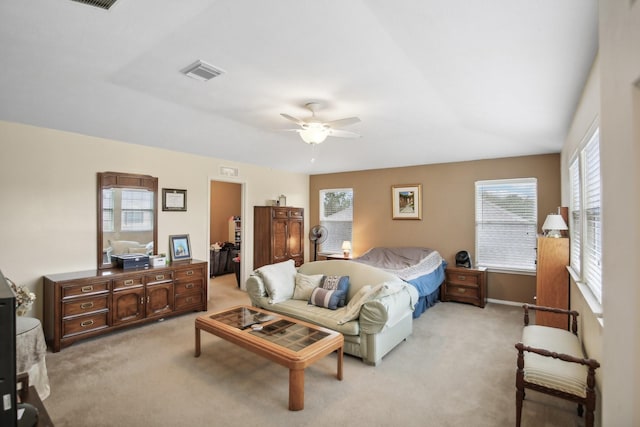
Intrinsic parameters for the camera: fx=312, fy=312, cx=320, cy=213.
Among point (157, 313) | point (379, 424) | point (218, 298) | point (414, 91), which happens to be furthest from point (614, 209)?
point (218, 298)

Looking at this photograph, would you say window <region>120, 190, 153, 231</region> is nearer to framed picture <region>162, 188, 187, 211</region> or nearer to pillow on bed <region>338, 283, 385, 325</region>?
framed picture <region>162, 188, 187, 211</region>

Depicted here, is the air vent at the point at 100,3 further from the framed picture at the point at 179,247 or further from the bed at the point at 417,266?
the bed at the point at 417,266

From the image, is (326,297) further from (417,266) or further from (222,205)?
(222,205)

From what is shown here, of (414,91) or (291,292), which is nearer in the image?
(414,91)

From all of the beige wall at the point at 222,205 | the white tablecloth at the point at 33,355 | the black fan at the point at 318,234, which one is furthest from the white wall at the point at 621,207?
the beige wall at the point at 222,205

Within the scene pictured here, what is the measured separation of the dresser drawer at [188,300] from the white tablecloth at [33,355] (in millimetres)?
1835

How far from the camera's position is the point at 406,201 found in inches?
235

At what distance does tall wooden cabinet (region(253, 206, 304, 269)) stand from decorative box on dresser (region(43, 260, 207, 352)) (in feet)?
5.03

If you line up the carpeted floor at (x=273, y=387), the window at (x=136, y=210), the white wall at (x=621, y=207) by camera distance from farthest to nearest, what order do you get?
the window at (x=136, y=210) → the carpeted floor at (x=273, y=387) → the white wall at (x=621, y=207)

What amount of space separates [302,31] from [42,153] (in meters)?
3.39

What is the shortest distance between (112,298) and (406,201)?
4.85 meters

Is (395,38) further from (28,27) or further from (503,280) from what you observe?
(503,280)

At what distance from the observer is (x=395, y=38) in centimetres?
213

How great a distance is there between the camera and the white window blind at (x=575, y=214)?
9.87 feet
